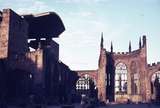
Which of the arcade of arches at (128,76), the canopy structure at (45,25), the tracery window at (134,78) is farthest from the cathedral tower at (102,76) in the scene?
the canopy structure at (45,25)

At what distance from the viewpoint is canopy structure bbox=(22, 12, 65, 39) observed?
32219 mm

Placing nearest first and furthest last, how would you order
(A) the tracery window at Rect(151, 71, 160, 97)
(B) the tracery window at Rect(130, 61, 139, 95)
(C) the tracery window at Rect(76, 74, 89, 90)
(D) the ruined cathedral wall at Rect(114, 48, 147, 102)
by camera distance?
(A) the tracery window at Rect(151, 71, 160, 97) → (D) the ruined cathedral wall at Rect(114, 48, 147, 102) → (B) the tracery window at Rect(130, 61, 139, 95) → (C) the tracery window at Rect(76, 74, 89, 90)

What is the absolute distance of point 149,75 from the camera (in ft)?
155

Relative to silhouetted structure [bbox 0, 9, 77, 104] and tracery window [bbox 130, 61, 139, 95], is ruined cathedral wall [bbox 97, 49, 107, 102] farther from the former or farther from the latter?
silhouetted structure [bbox 0, 9, 77, 104]

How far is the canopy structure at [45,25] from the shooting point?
106 feet

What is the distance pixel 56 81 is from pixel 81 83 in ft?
68.2

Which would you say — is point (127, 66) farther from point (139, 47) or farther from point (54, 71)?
point (54, 71)

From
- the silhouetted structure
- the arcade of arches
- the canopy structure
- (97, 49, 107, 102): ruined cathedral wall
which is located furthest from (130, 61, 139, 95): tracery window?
the canopy structure

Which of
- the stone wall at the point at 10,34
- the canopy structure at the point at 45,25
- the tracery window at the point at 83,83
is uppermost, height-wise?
the canopy structure at the point at 45,25

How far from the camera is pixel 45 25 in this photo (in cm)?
3494

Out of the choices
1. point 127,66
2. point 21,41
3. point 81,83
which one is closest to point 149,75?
→ point 127,66

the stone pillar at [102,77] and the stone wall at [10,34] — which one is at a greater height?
the stone wall at [10,34]

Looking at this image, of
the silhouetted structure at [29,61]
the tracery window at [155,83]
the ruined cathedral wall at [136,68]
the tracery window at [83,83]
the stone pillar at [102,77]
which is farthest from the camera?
the tracery window at [83,83]

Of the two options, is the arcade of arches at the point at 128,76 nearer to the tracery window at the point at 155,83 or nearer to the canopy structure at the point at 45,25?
the tracery window at the point at 155,83
